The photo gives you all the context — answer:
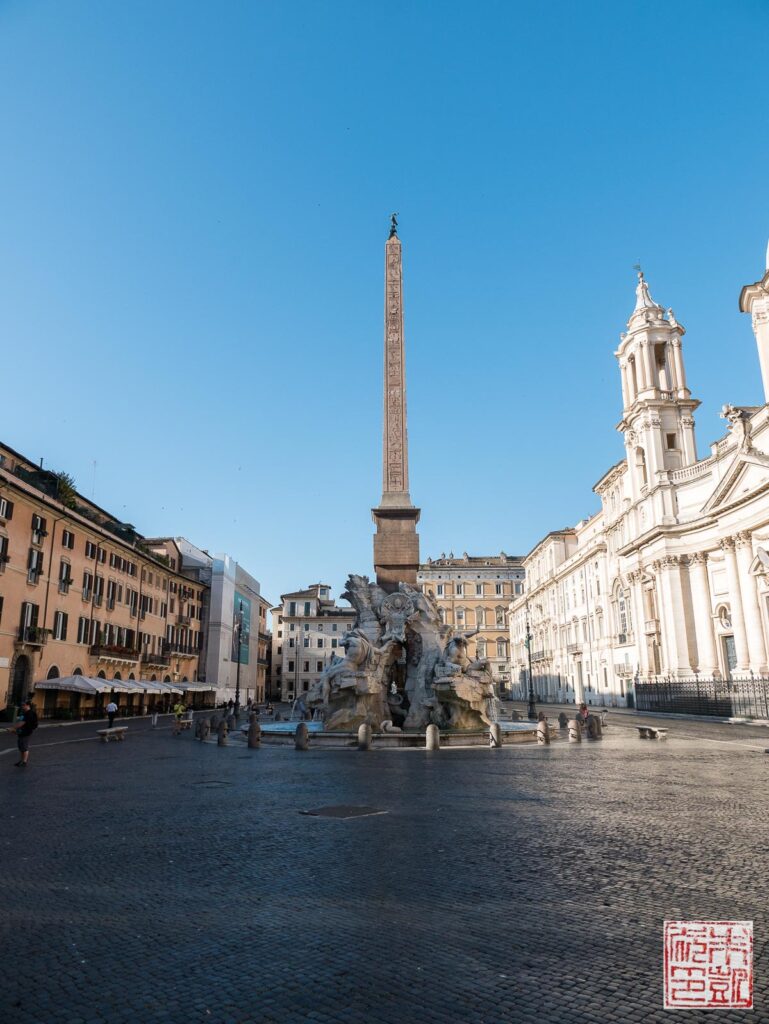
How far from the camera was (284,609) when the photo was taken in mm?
87438

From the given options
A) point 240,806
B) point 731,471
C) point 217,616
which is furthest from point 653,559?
point 240,806

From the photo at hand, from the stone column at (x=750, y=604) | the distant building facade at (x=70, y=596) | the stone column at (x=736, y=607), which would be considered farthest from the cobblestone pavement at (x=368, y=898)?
the stone column at (x=736, y=607)

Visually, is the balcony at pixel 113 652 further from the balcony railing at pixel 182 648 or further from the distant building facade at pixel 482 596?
the distant building facade at pixel 482 596

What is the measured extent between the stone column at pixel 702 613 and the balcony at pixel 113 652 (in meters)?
35.8

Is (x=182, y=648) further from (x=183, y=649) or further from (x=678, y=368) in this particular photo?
(x=678, y=368)

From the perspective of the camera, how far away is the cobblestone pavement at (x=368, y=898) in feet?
11.8

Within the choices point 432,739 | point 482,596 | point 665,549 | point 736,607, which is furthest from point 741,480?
point 482,596

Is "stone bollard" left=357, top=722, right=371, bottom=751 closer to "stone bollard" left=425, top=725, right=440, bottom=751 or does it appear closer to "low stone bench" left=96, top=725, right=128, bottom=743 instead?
"stone bollard" left=425, top=725, right=440, bottom=751

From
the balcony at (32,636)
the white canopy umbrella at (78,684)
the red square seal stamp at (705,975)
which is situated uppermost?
the balcony at (32,636)

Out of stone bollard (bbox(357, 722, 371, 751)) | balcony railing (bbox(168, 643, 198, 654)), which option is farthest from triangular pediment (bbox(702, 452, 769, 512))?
balcony railing (bbox(168, 643, 198, 654))

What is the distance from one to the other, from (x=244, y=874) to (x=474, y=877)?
1936mm

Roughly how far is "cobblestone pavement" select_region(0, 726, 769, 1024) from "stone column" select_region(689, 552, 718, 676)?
35516 mm

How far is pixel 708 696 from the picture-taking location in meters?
36.7

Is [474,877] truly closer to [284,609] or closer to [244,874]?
[244,874]
